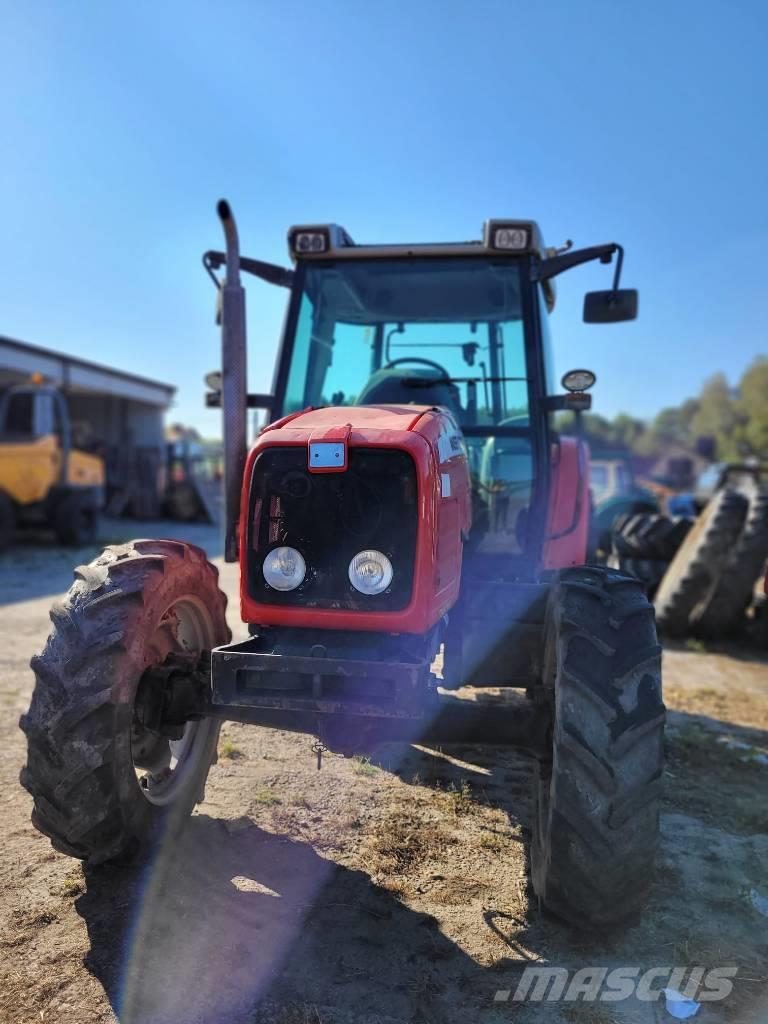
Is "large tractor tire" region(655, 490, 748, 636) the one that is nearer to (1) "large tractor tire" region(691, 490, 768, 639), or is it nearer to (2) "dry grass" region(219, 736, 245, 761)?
(1) "large tractor tire" region(691, 490, 768, 639)

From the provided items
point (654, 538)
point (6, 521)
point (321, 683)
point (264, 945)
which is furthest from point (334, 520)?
point (6, 521)

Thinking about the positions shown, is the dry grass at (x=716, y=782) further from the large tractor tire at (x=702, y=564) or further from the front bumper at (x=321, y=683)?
the large tractor tire at (x=702, y=564)

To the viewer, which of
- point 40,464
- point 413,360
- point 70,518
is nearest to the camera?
point 413,360

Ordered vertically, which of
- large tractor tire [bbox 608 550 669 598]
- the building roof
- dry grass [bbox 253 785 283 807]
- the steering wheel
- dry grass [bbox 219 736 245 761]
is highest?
the building roof

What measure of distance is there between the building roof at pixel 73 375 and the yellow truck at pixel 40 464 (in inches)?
88.8

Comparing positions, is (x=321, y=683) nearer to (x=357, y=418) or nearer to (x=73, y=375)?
(x=357, y=418)

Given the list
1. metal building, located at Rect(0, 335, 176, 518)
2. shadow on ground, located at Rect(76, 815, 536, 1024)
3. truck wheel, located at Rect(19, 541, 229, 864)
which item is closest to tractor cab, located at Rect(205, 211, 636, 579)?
truck wheel, located at Rect(19, 541, 229, 864)

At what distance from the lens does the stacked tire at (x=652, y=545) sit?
922cm

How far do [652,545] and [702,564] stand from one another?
60.8 inches

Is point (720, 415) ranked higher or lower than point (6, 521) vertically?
higher

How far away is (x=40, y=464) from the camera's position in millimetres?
14016

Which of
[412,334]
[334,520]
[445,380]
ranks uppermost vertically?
[412,334]

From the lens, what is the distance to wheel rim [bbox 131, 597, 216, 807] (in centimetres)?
325

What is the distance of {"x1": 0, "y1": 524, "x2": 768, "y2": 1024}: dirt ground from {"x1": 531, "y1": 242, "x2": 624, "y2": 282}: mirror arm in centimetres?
262
